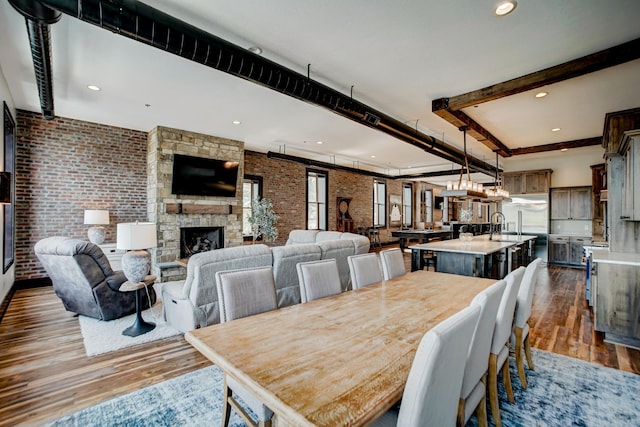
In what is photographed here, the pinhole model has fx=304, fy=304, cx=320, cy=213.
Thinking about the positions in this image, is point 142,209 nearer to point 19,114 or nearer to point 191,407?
point 19,114

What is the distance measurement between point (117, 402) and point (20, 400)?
75cm

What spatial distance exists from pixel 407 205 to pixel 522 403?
39.9ft

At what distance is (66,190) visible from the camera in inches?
220

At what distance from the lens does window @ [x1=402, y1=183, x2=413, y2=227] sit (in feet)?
44.8

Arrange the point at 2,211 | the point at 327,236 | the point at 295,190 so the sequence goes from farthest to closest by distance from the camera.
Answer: the point at 295,190
the point at 327,236
the point at 2,211

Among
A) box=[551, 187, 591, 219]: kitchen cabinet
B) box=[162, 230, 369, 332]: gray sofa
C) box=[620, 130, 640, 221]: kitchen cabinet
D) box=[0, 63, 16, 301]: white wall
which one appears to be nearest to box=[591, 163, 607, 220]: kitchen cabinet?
box=[551, 187, 591, 219]: kitchen cabinet

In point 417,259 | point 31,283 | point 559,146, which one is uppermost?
point 559,146

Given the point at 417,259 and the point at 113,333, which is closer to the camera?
the point at 113,333

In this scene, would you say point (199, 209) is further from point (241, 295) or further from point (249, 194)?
point (241, 295)

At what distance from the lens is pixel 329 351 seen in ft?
4.55

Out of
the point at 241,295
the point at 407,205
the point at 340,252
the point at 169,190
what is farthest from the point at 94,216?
the point at 407,205

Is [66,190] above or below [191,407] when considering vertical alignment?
above

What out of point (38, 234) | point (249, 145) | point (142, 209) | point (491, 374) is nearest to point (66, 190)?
point (38, 234)

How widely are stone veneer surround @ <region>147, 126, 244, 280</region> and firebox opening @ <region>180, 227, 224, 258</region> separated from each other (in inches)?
4.3
